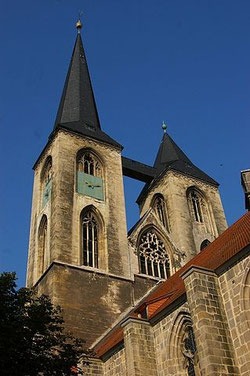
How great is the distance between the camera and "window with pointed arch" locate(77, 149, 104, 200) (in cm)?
2262

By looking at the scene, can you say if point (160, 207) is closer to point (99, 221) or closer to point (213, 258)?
point (99, 221)

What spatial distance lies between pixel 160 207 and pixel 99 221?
550 centimetres

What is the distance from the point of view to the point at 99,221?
22.0 m

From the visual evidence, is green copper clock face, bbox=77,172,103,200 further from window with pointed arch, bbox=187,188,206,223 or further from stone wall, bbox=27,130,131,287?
window with pointed arch, bbox=187,188,206,223

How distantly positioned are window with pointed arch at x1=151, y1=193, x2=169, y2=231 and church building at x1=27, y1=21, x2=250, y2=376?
6 cm

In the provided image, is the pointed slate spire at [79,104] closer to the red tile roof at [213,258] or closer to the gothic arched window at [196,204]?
the gothic arched window at [196,204]

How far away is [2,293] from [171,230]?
47.2ft

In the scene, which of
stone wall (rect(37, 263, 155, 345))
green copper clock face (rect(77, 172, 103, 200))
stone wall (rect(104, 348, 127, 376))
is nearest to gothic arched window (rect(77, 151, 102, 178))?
green copper clock face (rect(77, 172, 103, 200))

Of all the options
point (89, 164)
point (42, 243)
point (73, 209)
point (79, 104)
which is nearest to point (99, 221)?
point (73, 209)

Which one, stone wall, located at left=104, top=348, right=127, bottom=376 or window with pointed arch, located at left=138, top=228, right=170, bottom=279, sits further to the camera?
window with pointed arch, located at left=138, top=228, right=170, bottom=279

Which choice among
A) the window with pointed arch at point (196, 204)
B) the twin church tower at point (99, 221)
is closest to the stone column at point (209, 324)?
the twin church tower at point (99, 221)

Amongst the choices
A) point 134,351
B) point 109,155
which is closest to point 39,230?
point 109,155

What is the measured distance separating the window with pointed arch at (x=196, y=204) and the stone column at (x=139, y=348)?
1237 cm

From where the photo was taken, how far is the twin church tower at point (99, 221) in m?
19.1
